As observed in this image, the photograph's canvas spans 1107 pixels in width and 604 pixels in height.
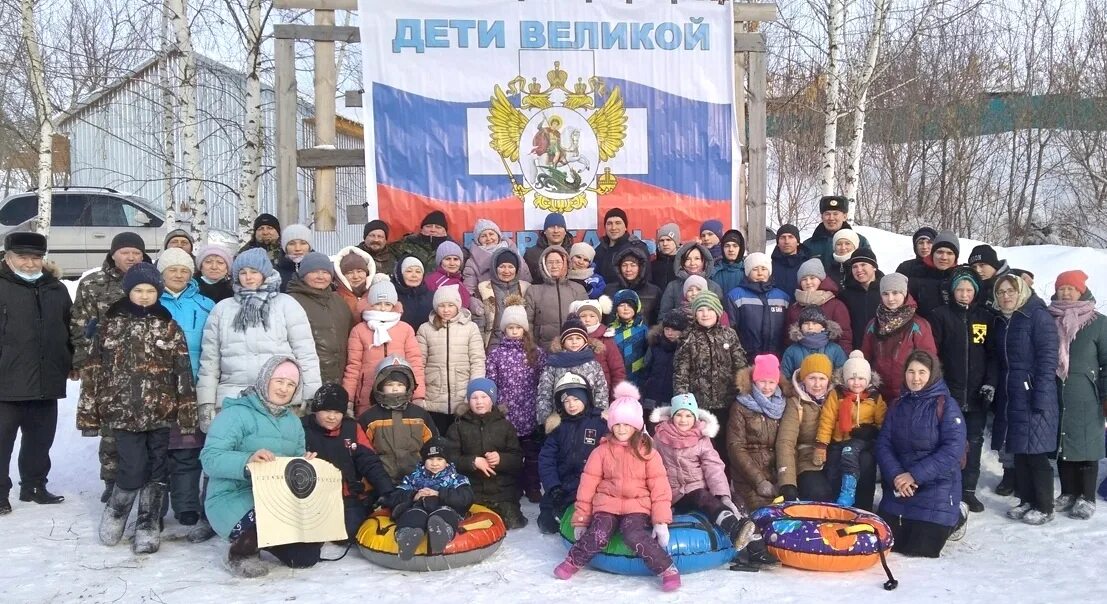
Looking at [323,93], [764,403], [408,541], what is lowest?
[408,541]

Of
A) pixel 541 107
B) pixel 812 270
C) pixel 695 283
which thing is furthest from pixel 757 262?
pixel 541 107

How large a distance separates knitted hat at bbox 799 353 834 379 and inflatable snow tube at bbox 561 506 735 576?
145 cm

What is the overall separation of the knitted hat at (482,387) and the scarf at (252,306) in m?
1.40

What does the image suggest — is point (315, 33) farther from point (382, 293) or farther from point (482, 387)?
point (482, 387)

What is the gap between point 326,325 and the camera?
235 inches

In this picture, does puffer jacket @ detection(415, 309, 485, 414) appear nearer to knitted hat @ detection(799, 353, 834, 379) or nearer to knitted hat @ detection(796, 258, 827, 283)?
knitted hat @ detection(799, 353, 834, 379)

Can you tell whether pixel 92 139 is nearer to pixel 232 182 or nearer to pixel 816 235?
pixel 232 182

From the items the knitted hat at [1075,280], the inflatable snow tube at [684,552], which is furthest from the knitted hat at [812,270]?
the inflatable snow tube at [684,552]

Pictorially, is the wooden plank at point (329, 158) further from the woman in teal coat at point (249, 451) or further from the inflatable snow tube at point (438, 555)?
the inflatable snow tube at point (438, 555)

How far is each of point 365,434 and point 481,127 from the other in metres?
3.39

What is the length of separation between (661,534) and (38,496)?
4549mm

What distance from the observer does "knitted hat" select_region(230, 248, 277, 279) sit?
5.48 metres

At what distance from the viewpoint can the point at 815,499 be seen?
561 cm

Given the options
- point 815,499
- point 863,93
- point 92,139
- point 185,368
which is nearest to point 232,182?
point 92,139
